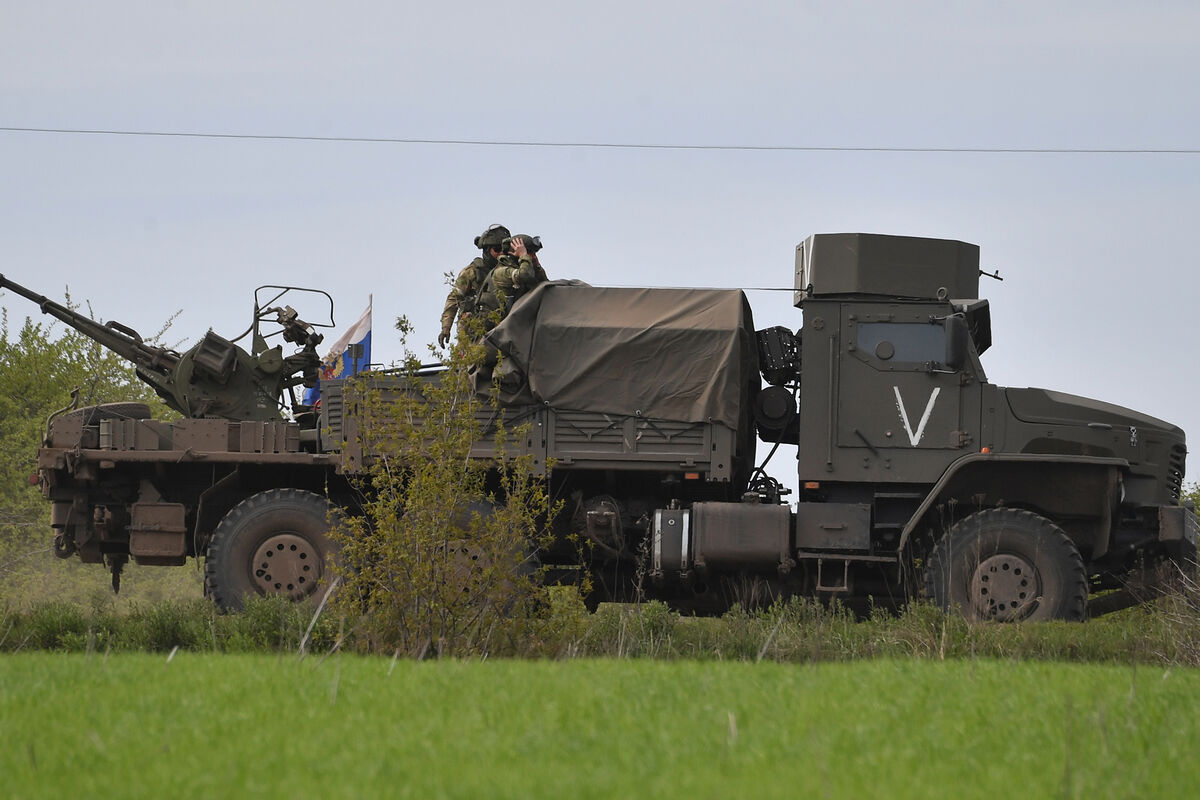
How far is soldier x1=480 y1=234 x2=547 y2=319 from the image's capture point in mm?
14641

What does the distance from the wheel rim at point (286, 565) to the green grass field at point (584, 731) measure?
5.38m

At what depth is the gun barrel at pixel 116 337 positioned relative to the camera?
52.0ft

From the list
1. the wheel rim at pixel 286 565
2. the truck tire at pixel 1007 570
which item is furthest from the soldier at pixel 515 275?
the truck tire at pixel 1007 570

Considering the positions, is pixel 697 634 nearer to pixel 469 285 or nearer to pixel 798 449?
pixel 798 449

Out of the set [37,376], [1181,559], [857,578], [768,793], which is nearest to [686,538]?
[857,578]

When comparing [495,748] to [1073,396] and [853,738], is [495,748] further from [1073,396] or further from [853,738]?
[1073,396]

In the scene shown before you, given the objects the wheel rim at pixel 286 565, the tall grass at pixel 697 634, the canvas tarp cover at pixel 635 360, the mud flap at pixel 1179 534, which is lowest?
the tall grass at pixel 697 634

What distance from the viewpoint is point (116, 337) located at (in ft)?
52.9

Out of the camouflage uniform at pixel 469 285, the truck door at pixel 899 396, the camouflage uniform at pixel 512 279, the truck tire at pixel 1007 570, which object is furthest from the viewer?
the camouflage uniform at pixel 469 285

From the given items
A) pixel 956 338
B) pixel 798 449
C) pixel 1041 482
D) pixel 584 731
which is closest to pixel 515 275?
pixel 798 449

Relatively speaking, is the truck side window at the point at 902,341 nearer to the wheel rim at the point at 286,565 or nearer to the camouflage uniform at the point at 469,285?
the camouflage uniform at the point at 469,285

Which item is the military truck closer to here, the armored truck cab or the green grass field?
the armored truck cab

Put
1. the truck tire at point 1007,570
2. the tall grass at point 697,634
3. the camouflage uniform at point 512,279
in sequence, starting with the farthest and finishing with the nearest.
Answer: the camouflage uniform at point 512,279
the truck tire at point 1007,570
the tall grass at point 697,634

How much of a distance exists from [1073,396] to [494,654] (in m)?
6.37
